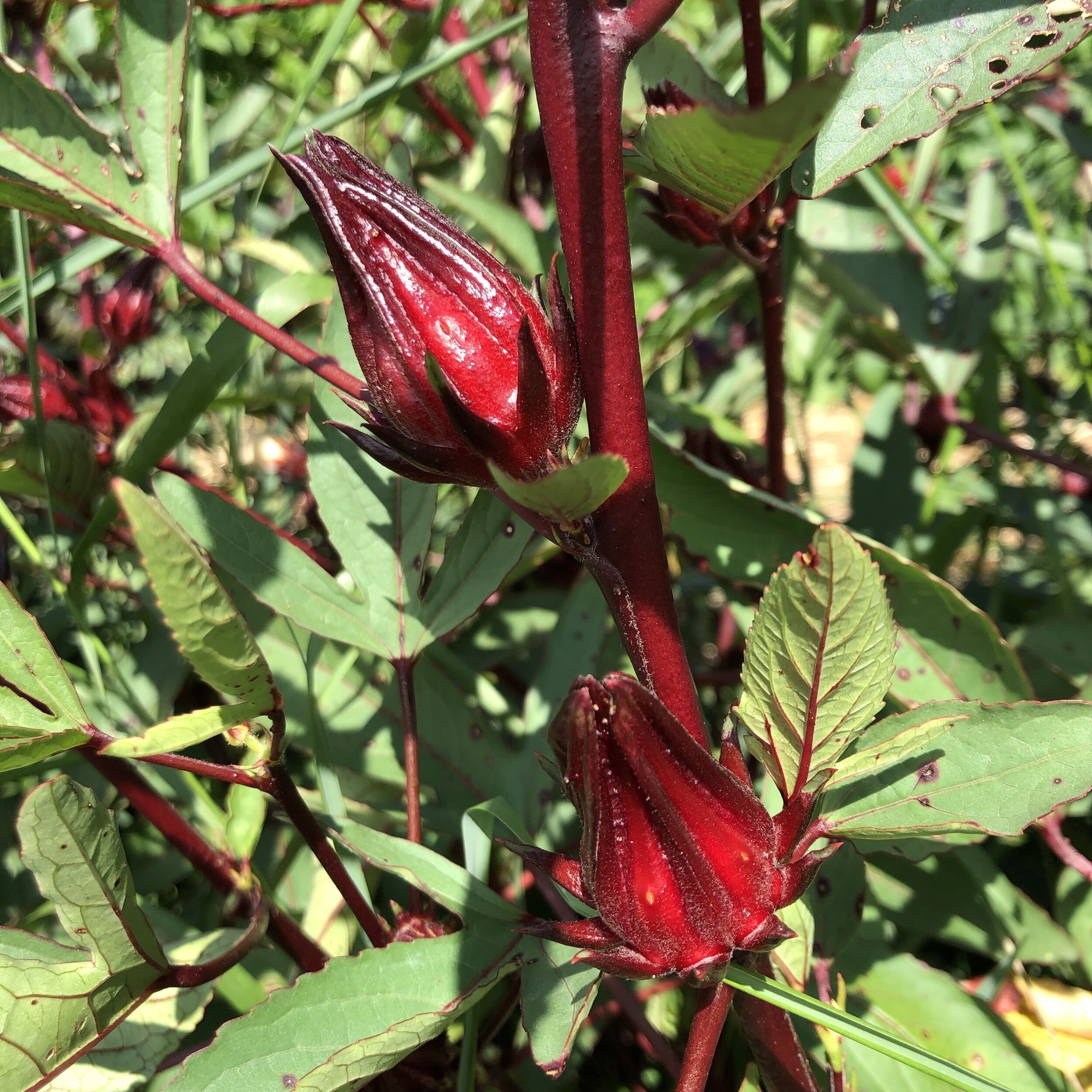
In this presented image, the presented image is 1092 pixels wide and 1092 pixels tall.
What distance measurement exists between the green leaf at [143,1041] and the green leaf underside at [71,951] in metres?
0.07

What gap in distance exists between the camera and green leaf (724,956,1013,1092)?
1.40 feet

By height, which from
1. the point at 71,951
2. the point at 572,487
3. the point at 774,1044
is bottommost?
the point at 774,1044

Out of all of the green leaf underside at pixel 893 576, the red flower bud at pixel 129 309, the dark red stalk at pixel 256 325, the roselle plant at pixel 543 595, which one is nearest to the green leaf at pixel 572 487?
the roselle plant at pixel 543 595

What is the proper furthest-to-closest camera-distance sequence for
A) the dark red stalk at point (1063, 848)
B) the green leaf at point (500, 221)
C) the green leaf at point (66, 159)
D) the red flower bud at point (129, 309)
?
the red flower bud at point (129, 309) < the green leaf at point (500, 221) < the dark red stalk at point (1063, 848) < the green leaf at point (66, 159)

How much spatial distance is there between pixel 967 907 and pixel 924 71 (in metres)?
0.58

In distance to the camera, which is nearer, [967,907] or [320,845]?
[320,845]

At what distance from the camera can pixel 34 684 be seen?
0.47 meters

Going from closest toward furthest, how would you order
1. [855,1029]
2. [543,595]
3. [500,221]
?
[855,1029] < [500,221] < [543,595]

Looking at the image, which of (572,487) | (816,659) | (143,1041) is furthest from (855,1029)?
(143,1041)

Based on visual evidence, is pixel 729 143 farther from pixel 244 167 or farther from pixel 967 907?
pixel 967 907

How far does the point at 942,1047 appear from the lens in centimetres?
63

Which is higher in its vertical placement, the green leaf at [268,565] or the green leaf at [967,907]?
the green leaf at [268,565]

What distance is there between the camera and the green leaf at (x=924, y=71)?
1.43 ft

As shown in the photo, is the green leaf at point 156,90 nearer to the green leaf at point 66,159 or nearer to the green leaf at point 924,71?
the green leaf at point 66,159
